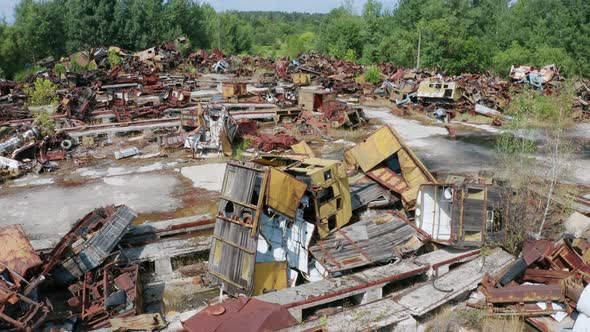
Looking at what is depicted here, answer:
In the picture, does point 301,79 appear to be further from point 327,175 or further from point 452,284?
point 452,284

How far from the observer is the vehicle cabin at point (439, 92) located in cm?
2320

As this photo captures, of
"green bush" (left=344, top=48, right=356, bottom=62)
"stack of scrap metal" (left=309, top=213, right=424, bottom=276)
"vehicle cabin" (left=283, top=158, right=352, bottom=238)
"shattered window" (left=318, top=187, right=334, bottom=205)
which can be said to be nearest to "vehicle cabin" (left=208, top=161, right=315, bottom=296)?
"vehicle cabin" (left=283, top=158, right=352, bottom=238)

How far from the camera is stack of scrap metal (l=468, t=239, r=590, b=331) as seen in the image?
752 cm

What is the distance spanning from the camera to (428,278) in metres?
8.96

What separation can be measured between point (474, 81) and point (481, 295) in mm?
22217

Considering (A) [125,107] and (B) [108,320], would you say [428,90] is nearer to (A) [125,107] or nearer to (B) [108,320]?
(A) [125,107]

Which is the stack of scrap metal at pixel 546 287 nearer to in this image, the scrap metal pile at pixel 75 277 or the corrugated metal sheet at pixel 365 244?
the corrugated metal sheet at pixel 365 244

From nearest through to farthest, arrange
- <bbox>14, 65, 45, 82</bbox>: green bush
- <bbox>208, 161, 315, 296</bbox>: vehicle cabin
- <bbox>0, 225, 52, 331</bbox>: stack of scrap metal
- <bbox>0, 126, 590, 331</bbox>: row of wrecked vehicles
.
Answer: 1. <bbox>0, 225, 52, 331</bbox>: stack of scrap metal
2. <bbox>0, 126, 590, 331</bbox>: row of wrecked vehicles
3. <bbox>208, 161, 315, 296</bbox>: vehicle cabin
4. <bbox>14, 65, 45, 82</bbox>: green bush

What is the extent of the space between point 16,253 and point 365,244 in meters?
6.62

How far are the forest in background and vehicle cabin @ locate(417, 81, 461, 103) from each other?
1328cm

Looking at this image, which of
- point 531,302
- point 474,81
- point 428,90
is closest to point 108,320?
point 531,302

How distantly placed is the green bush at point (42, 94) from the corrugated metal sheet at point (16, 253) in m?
19.8

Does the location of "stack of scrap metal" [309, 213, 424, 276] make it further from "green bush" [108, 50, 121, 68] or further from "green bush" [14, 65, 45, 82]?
"green bush" [14, 65, 45, 82]

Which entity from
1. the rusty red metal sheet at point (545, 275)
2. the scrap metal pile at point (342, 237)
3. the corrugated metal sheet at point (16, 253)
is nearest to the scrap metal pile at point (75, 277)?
the corrugated metal sheet at point (16, 253)
